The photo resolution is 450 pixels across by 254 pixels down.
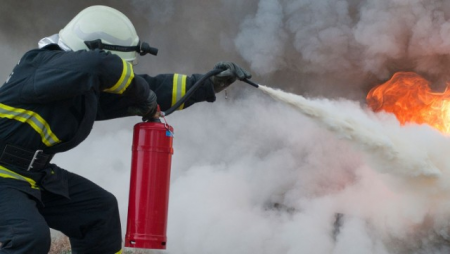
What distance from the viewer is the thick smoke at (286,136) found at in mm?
5227

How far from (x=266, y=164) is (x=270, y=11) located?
5.23 feet

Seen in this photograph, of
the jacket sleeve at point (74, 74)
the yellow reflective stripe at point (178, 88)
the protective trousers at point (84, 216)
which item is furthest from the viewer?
the yellow reflective stripe at point (178, 88)

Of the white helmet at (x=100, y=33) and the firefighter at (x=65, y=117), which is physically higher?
the white helmet at (x=100, y=33)

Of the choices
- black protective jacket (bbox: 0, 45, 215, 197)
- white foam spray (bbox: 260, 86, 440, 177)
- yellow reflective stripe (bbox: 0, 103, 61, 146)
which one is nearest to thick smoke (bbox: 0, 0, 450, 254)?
white foam spray (bbox: 260, 86, 440, 177)

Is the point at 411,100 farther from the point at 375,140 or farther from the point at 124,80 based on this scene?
the point at 124,80

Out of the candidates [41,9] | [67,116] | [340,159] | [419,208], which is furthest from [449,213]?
[41,9]

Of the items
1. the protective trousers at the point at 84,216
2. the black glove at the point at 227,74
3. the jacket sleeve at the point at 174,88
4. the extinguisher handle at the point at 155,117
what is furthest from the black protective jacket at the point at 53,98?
the black glove at the point at 227,74

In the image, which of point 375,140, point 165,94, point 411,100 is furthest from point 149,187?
point 411,100

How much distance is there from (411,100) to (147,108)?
3582 mm

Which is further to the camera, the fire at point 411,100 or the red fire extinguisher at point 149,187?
the fire at point 411,100

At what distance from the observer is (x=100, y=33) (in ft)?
11.5

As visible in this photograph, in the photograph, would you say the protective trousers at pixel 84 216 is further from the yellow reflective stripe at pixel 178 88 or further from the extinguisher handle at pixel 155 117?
the yellow reflective stripe at pixel 178 88

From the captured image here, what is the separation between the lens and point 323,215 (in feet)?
18.5

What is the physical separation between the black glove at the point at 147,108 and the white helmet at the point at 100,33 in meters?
0.27
